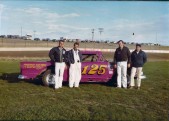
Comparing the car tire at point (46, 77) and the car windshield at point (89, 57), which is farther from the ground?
the car windshield at point (89, 57)

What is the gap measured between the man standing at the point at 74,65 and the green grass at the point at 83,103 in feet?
1.15

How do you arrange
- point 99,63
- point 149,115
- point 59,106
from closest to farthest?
point 149,115 → point 59,106 → point 99,63

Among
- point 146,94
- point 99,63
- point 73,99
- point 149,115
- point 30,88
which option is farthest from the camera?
point 99,63

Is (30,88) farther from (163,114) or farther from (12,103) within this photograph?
(163,114)

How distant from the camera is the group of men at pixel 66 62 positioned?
401 inches

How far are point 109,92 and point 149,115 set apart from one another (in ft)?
9.35

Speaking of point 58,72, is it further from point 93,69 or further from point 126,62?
point 126,62

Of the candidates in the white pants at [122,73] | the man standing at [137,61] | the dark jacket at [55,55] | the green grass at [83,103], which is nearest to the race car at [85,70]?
the green grass at [83,103]

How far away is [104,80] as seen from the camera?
11.1 m

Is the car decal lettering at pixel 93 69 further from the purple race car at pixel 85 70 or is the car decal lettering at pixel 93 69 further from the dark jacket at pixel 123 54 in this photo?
the dark jacket at pixel 123 54

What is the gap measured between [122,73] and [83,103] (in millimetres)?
3107

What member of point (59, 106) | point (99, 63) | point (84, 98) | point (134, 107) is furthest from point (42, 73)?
point (134, 107)

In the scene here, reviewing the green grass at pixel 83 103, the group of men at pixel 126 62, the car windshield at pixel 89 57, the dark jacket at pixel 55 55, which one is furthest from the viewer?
the car windshield at pixel 89 57

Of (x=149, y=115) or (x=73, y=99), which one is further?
(x=73, y=99)
